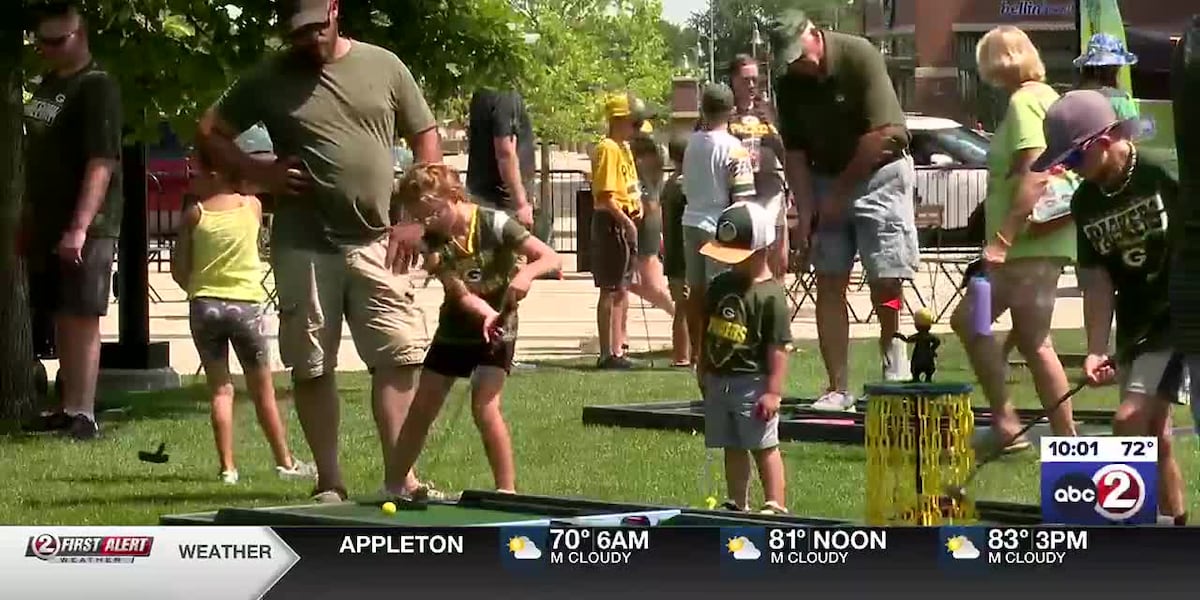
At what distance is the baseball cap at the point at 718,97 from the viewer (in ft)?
21.0

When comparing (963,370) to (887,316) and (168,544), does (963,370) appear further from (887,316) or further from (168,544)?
(168,544)

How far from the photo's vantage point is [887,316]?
704 centimetres

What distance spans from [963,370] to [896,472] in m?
0.36

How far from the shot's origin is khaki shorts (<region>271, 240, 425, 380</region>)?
6.84 meters

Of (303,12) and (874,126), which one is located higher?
(303,12)

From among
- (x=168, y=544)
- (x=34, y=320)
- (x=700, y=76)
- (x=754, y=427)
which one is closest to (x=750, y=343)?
(x=754, y=427)

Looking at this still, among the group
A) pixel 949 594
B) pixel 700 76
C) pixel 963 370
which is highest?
pixel 700 76

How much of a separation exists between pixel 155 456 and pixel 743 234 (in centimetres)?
209

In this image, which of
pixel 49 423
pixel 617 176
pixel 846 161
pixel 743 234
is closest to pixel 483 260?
pixel 743 234

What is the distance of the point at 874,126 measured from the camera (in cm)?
641

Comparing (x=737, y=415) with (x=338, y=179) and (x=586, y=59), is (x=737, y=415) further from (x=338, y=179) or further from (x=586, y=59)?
(x=338, y=179)

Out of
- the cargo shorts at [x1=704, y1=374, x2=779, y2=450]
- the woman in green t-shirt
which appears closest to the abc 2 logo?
the woman in green t-shirt

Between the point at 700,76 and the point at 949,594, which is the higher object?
the point at 700,76

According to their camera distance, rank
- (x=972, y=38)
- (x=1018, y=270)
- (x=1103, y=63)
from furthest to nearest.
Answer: (x=1018, y=270)
(x=972, y=38)
(x=1103, y=63)
